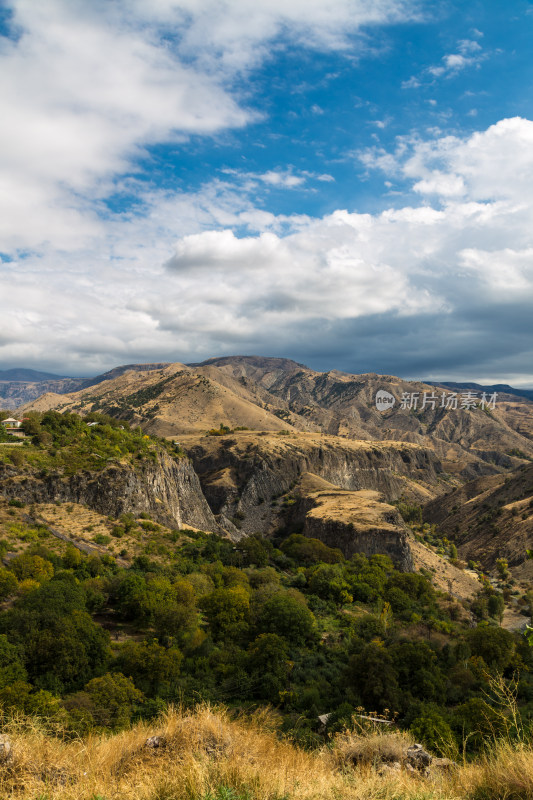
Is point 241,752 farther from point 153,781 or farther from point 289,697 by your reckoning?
point 289,697

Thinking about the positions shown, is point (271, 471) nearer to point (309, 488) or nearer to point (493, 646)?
point (309, 488)

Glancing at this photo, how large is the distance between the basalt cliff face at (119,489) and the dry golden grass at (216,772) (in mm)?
47653

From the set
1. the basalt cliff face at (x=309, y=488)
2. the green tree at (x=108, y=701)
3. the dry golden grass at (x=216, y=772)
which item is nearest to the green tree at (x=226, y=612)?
the green tree at (x=108, y=701)

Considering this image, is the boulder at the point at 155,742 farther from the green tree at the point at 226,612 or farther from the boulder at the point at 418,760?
the green tree at the point at 226,612

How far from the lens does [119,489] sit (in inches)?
2280

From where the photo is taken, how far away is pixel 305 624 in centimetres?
3356

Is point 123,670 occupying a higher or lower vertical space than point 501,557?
higher

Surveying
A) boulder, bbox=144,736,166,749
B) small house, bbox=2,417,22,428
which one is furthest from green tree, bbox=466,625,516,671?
small house, bbox=2,417,22,428

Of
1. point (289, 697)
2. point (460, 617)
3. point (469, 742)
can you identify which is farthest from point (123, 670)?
point (460, 617)

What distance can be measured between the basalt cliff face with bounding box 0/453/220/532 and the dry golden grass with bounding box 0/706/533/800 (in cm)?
4765

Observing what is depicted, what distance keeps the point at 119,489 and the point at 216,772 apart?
55.4 m

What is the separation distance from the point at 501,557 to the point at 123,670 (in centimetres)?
7314

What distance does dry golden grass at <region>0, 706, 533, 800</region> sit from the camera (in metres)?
6.19

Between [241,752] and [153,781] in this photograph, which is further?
[241,752]
